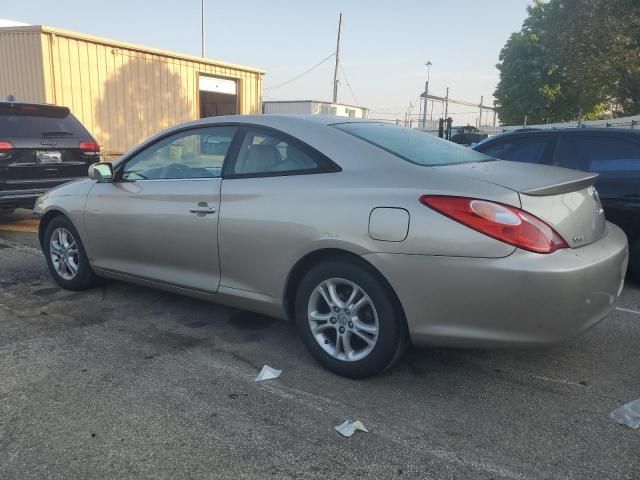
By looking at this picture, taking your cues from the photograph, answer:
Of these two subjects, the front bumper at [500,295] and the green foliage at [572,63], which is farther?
the green foliage at [572,63]

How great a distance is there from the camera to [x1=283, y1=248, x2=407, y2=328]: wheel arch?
9.46 ft

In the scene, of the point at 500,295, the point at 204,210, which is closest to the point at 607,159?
the point at 500,295

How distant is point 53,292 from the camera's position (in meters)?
4.80

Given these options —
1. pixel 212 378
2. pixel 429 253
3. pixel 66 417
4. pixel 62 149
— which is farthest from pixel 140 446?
pixel 62 149

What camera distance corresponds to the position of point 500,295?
2578 millimetres

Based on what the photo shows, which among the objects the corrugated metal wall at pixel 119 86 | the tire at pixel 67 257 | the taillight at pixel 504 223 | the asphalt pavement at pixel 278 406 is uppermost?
the corrugated metal wall at pixel 119 86

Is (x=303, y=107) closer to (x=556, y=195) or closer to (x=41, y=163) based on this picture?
(x=41, y=163)

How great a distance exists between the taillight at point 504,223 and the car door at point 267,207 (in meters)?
0.75

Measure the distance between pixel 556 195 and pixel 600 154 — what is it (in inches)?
107

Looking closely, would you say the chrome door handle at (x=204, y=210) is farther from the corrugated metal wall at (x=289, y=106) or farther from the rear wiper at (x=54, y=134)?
the corrugated metal wall at (x=289, y=106)

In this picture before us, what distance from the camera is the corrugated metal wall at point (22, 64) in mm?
13523

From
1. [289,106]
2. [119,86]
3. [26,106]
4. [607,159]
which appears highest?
[289,106]

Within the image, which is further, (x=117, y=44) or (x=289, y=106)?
(x=289, y=106)

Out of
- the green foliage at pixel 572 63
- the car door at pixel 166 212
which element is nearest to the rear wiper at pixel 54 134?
the car door at pixel 166 212
